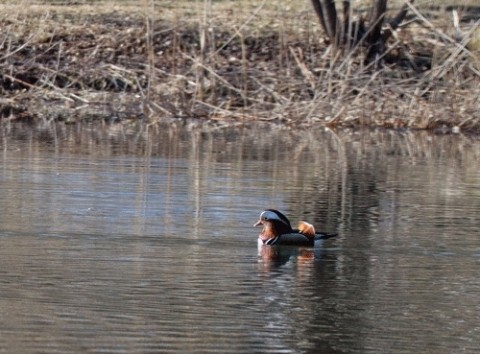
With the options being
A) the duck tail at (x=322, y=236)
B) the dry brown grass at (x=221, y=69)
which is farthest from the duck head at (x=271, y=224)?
the dry brown grass at (x=221, y=69)

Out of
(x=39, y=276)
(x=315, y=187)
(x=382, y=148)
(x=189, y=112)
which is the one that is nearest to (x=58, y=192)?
(x=315, y=187)

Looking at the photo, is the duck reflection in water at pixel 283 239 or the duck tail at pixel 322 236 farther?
A: the duck tail at pixel 322 236

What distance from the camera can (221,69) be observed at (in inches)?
1014

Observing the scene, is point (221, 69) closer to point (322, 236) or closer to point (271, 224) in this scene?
point (322, 236)

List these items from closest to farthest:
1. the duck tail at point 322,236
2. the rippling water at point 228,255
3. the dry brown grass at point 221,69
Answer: the rippling water at point 228,255 < the duck tail at point 322,236 < the dry brown grass at point 221,69

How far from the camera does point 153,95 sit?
24500mm

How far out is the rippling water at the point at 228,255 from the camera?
7.61 meters

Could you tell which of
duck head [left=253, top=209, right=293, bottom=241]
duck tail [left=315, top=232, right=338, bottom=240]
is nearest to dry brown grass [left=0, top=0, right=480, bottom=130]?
duck tail [left=315, top=232, right=338, bottom=240]

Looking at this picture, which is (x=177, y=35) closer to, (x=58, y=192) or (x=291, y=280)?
(x=58, y=192)

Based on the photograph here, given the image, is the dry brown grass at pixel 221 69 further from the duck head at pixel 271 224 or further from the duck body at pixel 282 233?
the duck head at pixel 271 224

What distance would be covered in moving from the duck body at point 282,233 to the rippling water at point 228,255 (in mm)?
78

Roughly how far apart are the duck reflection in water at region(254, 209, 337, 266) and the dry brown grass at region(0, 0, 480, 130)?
41.3 feet

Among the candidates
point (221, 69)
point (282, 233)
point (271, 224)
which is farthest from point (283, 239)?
point (221, 69)

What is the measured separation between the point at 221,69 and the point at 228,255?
16021mm
